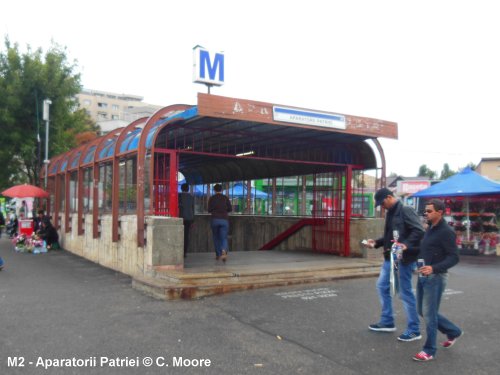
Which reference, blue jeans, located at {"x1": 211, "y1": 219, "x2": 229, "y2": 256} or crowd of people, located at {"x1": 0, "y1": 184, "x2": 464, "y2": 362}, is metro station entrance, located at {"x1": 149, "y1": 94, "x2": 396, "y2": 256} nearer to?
blue jeans, located at {"x1": 211, "y1": 219, "x2": 229, "y2": 256}

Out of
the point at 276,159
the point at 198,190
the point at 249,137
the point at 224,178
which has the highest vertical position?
the point at 249,137

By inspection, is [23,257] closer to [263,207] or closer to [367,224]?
[263,207]

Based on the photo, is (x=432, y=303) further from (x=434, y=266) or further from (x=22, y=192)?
(x=22, y=192)

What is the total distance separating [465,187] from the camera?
16219 millimetres

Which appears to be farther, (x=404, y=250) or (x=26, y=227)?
(x=26, y=227)

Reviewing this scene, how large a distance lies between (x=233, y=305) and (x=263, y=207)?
9.90 m

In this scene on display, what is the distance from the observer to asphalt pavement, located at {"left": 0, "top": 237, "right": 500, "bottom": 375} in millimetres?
4648

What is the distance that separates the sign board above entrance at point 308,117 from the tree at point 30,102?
1290 centimetres

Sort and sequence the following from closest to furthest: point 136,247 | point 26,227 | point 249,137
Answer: point 136,247
point 249,137
point 26,227

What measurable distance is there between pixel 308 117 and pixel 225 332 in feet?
16.4

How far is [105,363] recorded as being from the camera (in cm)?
468

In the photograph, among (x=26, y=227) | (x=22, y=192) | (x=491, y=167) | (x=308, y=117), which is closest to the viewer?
(x=308, y=117)

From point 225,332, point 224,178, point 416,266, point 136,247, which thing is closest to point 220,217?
point 136,247

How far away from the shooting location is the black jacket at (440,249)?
4.74 metres
